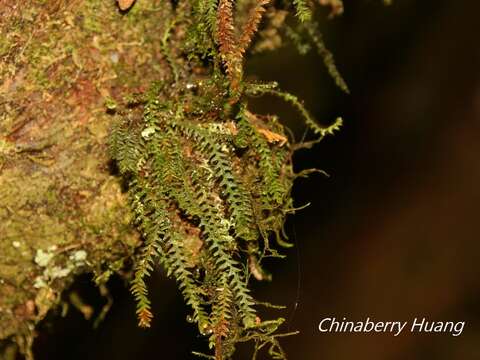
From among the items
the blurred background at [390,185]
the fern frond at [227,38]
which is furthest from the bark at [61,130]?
the blurred background at [390,185]

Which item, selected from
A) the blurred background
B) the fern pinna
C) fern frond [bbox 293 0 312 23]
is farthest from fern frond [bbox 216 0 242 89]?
the blurred background

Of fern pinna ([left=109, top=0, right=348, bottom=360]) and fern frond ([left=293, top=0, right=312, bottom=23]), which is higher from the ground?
fern frond ([left=293, top=0, right=312, bottom=23])

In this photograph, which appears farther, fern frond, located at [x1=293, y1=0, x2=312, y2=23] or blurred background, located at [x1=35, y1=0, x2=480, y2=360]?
blurred background, located at [x1=35, y1=0, x2=480, y2=360]

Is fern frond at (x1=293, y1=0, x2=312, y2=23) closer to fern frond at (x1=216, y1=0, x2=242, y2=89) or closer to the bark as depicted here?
fern frond at (x1=216, y1=0, x2=242, y2=89)

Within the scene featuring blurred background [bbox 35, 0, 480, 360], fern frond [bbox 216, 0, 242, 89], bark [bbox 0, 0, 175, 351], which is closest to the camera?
fern frond [bbox 216, 0, 242, 89]

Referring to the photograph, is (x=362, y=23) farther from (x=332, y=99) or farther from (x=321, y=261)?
(x=321, y=261)

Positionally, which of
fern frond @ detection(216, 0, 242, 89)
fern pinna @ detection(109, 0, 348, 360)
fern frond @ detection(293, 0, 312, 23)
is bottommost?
fern pinna @ detection(109, 0, 348, 360)

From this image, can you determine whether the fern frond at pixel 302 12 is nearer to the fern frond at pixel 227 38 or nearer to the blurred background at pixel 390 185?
the fern frond at pixel 227 38
